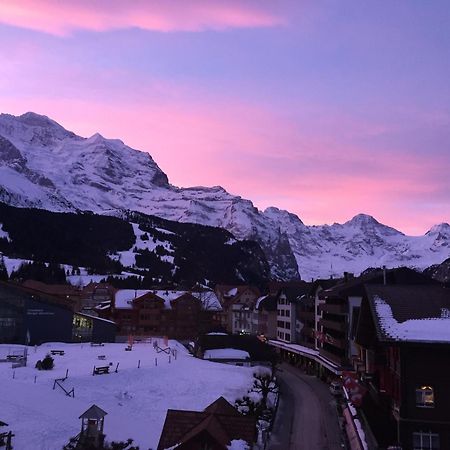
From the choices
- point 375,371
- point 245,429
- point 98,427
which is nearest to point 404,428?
point 375,371

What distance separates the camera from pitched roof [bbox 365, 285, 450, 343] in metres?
23.4

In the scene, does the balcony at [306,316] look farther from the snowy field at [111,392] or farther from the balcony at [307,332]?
the snowy field at [111,392]

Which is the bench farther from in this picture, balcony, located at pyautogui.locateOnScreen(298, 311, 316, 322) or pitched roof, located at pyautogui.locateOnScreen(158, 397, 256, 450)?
balcony, located at pyautogui.locateOnScreen(298, 311, 316, 322)

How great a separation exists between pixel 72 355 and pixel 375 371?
145ft

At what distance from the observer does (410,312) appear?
2509 centimetres

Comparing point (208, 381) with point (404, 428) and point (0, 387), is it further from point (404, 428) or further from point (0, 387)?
point (404, 428)

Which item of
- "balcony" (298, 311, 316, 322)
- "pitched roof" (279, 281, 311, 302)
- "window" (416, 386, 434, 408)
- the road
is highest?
"pitched roof" (279, 281, 311, 302)

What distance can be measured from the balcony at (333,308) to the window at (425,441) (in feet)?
161

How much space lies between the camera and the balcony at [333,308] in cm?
7375

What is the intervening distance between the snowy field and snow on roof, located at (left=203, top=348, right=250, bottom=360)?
10999mm

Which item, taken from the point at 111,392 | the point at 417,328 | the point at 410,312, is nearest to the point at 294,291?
the point at 111,392

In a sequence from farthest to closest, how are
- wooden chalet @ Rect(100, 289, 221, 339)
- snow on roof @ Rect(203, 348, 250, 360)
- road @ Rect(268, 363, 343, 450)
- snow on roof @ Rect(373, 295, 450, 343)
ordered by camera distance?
wooden chalet @ Rect(100, 289, 221, 339) → snow on roof @ Rect(203, 348, 250, 360) → road @ Rect(268, 363, 343, 450) → snow on roof @ Rect(373, 295, 450, 343)

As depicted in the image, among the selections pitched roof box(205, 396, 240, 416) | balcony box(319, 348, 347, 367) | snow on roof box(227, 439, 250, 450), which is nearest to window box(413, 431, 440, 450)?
snow on roof box(227, 439, 250, 450)

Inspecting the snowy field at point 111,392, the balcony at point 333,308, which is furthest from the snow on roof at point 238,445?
the balcony at point 333,308
